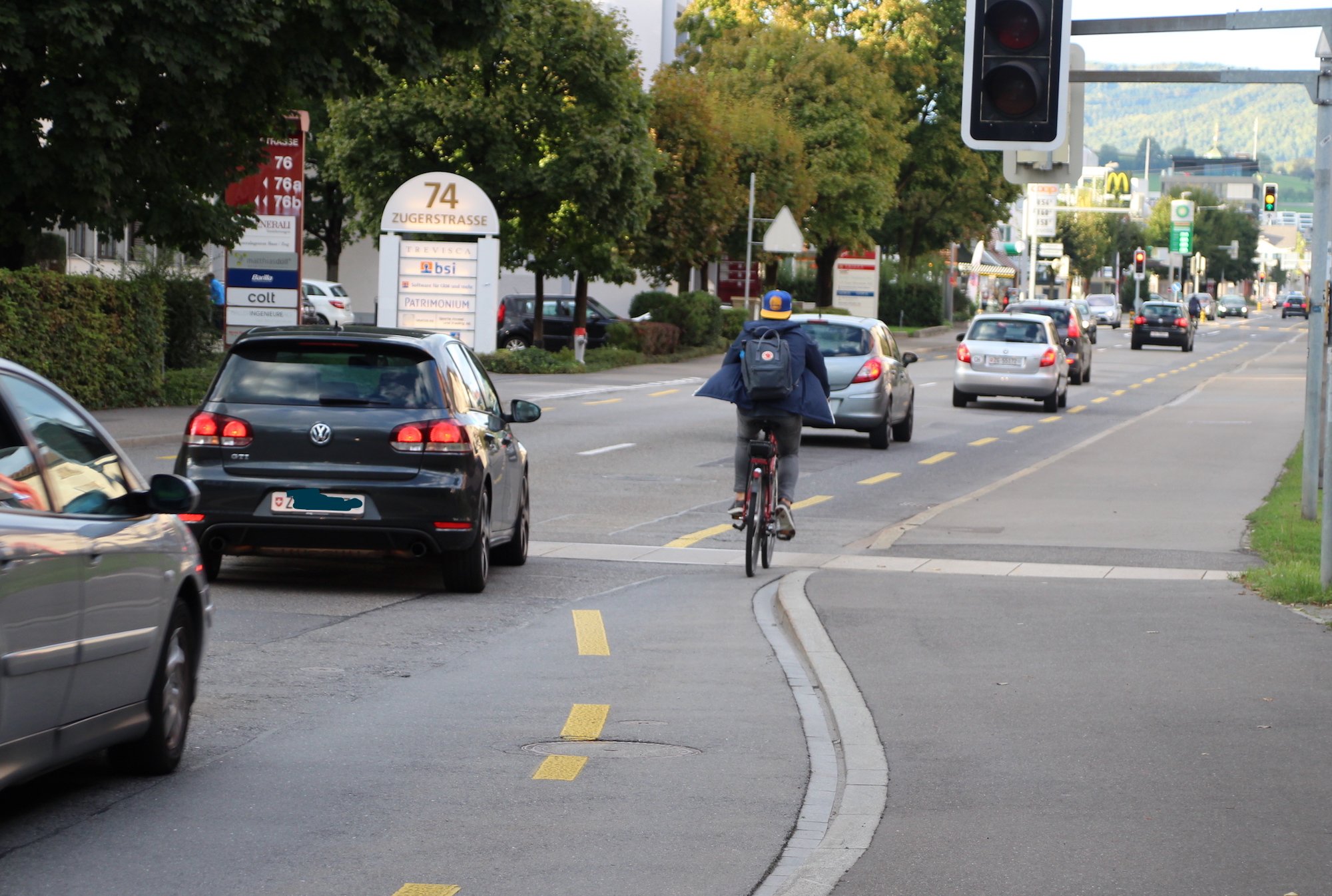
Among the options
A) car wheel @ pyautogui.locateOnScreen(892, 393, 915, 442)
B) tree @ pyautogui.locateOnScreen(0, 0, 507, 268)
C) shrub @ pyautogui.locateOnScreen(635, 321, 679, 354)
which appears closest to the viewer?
tree @ pyautogui.locateOnScreen(0, 0, 507, 268)

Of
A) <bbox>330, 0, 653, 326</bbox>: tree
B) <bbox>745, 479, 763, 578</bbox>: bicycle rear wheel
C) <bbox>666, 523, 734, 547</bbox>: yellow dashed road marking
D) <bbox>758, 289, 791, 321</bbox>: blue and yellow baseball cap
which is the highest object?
<bbox>330, 0, 653, 326</bbox>: tree

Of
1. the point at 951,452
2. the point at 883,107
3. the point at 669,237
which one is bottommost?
the point at 951,452

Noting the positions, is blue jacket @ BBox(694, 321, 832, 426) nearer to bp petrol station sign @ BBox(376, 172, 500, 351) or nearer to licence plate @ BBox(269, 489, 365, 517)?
licence plate @ BBox(269, 489, 365, 517)

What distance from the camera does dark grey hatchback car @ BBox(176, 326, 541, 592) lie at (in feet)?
38.0

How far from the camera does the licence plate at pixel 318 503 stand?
1157 cm

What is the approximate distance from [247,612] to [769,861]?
5.68 m

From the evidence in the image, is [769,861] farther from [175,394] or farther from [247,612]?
[175,394]

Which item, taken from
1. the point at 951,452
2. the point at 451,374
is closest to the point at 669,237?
the point at 951,452

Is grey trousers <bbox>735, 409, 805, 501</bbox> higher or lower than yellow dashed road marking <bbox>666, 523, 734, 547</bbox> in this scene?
higher

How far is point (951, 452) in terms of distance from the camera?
25016mm

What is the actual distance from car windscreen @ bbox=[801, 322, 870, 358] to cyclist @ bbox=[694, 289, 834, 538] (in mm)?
10902

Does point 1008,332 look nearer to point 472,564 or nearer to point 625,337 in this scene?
point 625,337

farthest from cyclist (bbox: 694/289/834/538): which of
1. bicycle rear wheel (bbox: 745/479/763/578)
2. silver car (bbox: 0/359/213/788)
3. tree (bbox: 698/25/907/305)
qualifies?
tree (bbox: 698/25/907/305)

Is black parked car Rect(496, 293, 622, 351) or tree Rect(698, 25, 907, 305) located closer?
black parked car Rect(496, 293, 622, 351)
